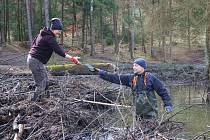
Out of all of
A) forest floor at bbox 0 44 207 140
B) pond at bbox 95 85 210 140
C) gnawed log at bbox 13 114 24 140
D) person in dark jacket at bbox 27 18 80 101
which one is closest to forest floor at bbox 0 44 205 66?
pond at bbox 95 85 210 140

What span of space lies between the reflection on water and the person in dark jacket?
279 centimetres

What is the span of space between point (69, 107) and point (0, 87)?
118 inches

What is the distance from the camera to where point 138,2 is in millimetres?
42688

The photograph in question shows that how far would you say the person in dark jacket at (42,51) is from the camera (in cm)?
1038

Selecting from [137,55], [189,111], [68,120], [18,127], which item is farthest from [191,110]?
[137,55]

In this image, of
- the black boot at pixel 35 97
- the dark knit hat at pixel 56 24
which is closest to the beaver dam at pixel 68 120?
the black boot at pixel 35 97

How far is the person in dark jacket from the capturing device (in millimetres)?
10375

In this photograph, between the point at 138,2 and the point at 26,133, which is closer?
the point at 26,133

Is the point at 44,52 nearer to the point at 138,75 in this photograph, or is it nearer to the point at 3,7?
the point at 138,75

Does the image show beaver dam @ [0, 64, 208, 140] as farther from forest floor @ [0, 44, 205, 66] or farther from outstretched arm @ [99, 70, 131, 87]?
forest floor @ [0, 44, 205, 66]

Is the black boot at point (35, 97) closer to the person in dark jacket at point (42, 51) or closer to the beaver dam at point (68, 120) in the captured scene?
the person in dark jacket at point (42, 51)

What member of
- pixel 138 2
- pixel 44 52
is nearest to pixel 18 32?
pixel 138 2

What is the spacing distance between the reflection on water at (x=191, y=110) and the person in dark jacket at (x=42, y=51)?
2785mm

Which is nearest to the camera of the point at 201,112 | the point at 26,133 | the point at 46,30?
the point at 26,133
